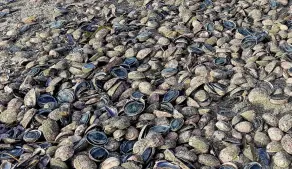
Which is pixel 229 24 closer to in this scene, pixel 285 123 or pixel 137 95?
pixel 137 95

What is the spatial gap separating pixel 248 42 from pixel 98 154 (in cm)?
154

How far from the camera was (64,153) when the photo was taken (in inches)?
90.8

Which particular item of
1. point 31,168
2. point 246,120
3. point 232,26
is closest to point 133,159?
point 31,168

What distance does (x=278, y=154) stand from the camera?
2.22 metres

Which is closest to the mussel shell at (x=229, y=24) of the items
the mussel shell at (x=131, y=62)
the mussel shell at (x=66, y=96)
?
the mussel shell at (x=131, y=62)

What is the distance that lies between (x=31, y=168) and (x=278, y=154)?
1.36 m

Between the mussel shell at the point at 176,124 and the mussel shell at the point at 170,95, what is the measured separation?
0.21m

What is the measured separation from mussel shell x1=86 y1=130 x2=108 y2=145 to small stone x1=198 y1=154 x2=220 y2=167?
22.5 inches

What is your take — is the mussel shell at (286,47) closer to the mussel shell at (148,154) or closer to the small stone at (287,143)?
the small stone at (287,143)

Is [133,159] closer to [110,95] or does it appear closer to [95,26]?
[110,95]

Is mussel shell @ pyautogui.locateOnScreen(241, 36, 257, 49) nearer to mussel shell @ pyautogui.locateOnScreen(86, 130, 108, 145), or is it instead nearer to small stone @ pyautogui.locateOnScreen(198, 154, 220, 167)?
small stone @ pyautogui.locateOnScreen(198, 154, 220, 167)

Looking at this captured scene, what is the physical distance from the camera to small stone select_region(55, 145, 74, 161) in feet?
7.54

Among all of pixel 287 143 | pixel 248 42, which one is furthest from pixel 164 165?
Result: pixel 248 42

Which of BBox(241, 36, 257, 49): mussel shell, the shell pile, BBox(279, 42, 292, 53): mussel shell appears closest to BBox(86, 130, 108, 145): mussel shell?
the shell pile
